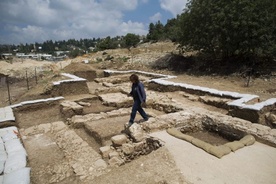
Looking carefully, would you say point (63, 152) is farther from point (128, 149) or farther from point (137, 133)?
point (137, 133)

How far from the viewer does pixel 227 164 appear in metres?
4.21

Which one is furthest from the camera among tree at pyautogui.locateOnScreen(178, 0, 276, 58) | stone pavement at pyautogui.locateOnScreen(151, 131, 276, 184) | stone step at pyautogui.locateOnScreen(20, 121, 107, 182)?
tree at pyautogui.locateOnScreen(178, 0, 276, 58)

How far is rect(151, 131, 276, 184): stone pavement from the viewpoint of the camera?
3.79m

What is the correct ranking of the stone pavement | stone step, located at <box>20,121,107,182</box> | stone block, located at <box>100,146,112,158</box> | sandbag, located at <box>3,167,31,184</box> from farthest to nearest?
stone block, located at <box>100,146,112,158</box> < stone step, located at <box>20,121,107,182</box> < sandbag, located at <box>3,167,31,184</box> < the stone pavement

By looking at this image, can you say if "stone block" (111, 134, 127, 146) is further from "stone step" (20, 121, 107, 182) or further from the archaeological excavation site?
"stone step" (20, 121, 107, 182)

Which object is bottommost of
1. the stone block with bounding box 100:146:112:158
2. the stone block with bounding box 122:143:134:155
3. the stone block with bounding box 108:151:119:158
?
the stone block with bounding box 100:146:112:158

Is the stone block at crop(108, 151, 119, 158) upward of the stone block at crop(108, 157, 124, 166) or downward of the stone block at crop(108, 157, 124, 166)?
upward

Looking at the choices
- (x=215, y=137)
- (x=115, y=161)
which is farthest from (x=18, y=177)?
(x=215, y=137)

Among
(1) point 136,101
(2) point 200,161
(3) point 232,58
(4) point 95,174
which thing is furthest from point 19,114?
(3) point 232,58

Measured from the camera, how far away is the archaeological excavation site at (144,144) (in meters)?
4.11

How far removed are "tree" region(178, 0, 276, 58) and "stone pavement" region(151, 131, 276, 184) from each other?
9412 millimetres

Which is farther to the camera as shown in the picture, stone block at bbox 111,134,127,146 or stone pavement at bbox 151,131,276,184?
stone block at bbox 111,134,127,146

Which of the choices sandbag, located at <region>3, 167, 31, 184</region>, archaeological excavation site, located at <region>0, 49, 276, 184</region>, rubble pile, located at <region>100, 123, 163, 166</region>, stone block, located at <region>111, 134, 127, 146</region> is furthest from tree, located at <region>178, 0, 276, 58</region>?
sandbag, located at <region>3, 167, 31, 184</region>

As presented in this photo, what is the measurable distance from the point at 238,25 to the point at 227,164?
425 inches
